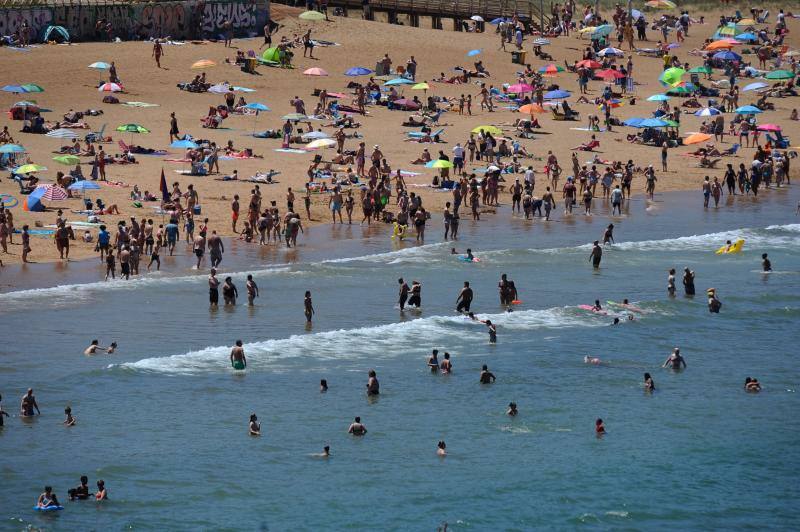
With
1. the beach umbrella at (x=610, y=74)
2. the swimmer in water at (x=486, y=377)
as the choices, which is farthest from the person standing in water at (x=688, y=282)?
the beach umbrella at (x=610, y=74)

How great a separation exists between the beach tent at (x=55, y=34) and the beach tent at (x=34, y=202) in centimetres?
1961

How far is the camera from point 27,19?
52656 mm

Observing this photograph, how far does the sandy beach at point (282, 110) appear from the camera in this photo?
3894cm

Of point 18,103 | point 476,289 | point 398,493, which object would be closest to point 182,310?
point 476,289

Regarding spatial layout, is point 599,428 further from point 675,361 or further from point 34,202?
point 34,202

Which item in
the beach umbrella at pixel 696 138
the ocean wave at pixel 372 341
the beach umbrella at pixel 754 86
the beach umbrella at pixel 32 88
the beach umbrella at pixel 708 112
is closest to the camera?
the ocean wave at pixel 372 341

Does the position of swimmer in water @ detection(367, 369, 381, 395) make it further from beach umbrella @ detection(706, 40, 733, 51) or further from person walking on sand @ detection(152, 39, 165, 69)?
beach umbrella @ detection(706, 40, 733, 51)

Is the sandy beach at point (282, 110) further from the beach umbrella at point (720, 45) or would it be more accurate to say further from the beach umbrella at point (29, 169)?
the beach umbrella at point (720, 45)

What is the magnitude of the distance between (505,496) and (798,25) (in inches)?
2160

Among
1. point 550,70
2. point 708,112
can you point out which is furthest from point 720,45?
point 708,112

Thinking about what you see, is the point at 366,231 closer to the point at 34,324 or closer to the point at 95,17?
the point at 34,324

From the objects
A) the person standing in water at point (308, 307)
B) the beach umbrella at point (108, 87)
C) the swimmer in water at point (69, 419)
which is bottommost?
the swimmer in water at point (69, 419)

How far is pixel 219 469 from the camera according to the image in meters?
21.7

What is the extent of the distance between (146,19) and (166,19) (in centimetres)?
84
